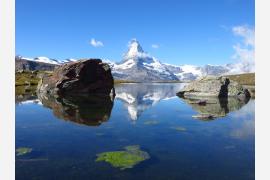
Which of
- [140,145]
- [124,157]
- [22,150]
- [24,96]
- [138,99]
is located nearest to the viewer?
[124,157]

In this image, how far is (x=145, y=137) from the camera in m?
26.3

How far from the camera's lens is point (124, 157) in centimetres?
1981

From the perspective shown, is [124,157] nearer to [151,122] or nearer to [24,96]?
[151,122]

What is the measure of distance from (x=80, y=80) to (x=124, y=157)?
6099 cm

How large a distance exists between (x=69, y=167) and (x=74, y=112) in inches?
896

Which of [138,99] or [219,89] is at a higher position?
[219,89]

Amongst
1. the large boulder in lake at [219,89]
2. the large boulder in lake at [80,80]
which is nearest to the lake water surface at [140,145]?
the large boulder in lake at [219,89]

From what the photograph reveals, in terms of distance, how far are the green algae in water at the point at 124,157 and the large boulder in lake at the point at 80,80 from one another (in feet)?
179

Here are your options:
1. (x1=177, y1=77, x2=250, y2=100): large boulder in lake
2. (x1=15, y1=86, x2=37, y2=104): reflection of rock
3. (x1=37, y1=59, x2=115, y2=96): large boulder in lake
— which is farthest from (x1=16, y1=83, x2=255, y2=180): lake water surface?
(x1=37, y1=59, x2=115, y2=96): large boulder in lake

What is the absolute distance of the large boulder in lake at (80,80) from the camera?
75750mm

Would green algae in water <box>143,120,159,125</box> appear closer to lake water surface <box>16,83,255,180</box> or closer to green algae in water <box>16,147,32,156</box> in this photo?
lake water surface <box>16,83,255,180</box>

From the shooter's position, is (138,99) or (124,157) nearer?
(124,157)

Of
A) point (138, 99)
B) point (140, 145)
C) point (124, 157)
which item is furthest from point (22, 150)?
point (138, 99)

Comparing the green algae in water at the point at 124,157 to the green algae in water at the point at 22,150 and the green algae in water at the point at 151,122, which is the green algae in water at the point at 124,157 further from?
the green algae in water at the point at 151,122
